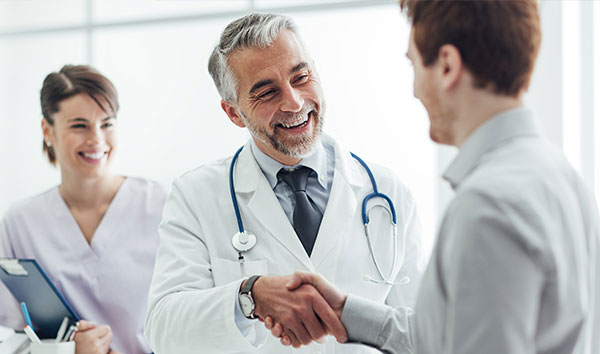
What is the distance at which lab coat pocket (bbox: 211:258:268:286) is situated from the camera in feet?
4.83

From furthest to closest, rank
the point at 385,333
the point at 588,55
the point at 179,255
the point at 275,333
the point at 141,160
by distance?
the point at 141,160 → the point at 588,55 → the point at 179,255 → the point at 275,333 → the point at 385,333

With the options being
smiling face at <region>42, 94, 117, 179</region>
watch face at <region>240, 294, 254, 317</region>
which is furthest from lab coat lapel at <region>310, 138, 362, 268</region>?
smiling face at <region>42, 94, 117, 179</region>

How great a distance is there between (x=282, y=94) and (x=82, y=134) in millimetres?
962

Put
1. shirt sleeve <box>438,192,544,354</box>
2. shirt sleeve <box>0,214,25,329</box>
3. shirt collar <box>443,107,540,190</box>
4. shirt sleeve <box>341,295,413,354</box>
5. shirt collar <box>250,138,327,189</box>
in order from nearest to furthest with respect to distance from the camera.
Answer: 1. shirt sleeve <box>438,192,544,354</box>
2. shirt collar <box>443,107,540,190</box>
3. shirt sleeve <box>341,295,413,354</box>
4. shirt collar <box>250,138,327,189</box>
5. shirt sleeve <box>0,214,25,329</box>

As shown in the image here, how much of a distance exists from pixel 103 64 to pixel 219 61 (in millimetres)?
2056

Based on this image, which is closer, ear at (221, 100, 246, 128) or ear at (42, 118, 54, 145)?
ear at (221, 100, 246, 128)

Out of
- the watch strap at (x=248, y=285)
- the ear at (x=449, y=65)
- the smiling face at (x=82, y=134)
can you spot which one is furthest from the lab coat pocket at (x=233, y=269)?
the smiling face at (x=82, y=134)

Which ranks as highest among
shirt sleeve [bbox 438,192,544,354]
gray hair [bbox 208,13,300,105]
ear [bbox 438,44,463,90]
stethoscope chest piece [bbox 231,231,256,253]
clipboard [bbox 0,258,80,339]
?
gray hair [bbox 208,13,300,105]

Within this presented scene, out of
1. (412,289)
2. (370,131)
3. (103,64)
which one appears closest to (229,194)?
(412,289)

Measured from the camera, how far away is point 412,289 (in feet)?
4.95

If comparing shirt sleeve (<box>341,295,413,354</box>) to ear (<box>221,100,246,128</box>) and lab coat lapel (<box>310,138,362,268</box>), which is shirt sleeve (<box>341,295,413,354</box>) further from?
ear (<box>221,100,246,128</box>)

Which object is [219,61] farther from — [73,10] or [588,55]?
[73,10]

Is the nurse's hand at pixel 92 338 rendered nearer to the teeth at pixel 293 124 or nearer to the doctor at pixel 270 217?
the doctor at pixel 270 217

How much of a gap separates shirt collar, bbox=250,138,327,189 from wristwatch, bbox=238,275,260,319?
0.34 metres
